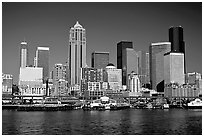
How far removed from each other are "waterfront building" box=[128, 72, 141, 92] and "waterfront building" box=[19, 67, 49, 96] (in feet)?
51.3

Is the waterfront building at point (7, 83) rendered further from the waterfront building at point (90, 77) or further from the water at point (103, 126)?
the water at point (103, 126)

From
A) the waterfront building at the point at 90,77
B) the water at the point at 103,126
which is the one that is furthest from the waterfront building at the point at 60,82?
the water at the point at 103,126

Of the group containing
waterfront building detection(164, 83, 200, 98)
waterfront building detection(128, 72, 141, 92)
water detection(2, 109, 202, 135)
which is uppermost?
waterfront building detection(128, 72, 141, 92)

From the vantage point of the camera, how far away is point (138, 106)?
40.0 m

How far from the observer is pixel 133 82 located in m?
56.9

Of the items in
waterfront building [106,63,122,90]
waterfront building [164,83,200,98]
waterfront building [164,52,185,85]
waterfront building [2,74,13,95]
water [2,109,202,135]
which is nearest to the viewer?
water [2,109,202,135]

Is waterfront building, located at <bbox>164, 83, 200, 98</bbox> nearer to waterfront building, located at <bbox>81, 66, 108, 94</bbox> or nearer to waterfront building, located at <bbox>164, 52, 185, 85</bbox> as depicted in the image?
waterfront building, located at <bbox>164, 52, 185, 85</bbox>

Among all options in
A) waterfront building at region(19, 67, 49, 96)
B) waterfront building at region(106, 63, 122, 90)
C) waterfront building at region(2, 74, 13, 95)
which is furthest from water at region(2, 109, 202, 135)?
waterfront building at region(106, 63, 122, 90)

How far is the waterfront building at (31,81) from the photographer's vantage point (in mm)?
46144

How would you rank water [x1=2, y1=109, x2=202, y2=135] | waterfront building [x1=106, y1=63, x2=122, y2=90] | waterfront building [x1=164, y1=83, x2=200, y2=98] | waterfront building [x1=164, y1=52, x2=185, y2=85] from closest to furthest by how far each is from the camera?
water [x1=2, y1=109, x2=202, y2=135]
waterfront building [x1=164, y1=83, x2=200, y2=98]
waterfront building [x1=164, y1=52, x2=185, y2=85]
waterfront building [x1=106, y1=63, x2=122, y2=90]

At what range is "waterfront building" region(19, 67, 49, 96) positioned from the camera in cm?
4614

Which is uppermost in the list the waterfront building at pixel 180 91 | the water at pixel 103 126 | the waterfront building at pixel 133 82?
the waterfront building at pixel 133 82

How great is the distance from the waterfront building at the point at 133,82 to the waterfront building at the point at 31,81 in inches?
616

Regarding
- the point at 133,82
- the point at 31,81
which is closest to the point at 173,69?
the point at 133,82
